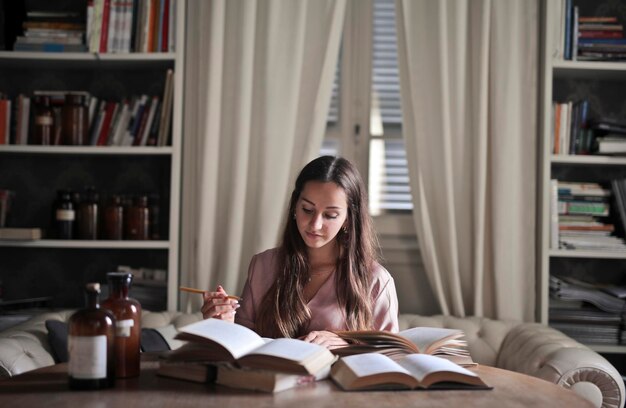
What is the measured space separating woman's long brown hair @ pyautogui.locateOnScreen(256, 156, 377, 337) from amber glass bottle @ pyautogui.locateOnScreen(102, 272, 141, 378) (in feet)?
2.11

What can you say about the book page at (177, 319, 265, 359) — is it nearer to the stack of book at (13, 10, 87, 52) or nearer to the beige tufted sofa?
the beige tufted sofa

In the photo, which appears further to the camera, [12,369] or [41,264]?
[41,264]

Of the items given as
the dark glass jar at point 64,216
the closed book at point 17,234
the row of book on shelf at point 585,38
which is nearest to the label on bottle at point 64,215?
the dark glass jar at point 64,216

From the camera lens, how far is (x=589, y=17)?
11.4 ft

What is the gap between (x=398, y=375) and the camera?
153cm

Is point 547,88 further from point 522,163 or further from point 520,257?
point 520,257

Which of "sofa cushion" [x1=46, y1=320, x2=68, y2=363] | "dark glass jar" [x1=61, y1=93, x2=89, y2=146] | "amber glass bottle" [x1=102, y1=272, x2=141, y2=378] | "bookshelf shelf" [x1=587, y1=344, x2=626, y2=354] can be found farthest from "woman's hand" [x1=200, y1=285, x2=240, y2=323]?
"bookshelf shelf" [x1=587, y1=344, x2=626, y2=354]

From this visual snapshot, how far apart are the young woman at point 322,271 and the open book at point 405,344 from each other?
0.39m

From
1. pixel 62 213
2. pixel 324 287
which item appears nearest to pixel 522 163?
pixel 324 287

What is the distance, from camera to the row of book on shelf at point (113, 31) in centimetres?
332

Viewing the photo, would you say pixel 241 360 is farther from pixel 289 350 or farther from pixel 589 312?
pixel 589 312

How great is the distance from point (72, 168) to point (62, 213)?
0.39 meters

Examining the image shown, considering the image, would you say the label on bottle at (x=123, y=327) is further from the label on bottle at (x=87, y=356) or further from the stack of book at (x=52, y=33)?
the stack of book at (x=52, y=33)

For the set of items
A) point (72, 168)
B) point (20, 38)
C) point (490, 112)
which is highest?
point (20, 38)
